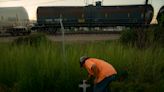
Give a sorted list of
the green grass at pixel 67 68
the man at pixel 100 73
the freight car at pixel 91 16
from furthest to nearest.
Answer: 1. the freight car at pixel 91 16
2. the green grass at pixel 67 68
3. the man at pixel 100 73

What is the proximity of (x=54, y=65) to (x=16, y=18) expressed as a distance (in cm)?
3218

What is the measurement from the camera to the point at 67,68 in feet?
43.3

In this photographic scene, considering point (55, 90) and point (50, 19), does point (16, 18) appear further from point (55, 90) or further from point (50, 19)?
point (55, 90)

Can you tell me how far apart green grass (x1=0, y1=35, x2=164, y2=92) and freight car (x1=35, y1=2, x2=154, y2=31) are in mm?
24922

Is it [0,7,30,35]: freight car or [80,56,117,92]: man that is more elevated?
[80,56,117,92]: man

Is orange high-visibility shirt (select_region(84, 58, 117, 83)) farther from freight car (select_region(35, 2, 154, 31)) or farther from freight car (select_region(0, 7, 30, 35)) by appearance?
freight car (select_region(35, 2, 154, 31))

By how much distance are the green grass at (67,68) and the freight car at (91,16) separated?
24922 mm

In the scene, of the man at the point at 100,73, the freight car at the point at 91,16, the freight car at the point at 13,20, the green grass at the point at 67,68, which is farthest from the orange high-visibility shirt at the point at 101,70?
the freight car at the point at 91,16

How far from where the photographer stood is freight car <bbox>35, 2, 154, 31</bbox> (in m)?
40.2

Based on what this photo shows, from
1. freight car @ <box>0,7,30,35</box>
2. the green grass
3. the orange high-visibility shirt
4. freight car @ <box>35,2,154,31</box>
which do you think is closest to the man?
the orange high-visibility shirt

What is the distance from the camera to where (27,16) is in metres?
47.3

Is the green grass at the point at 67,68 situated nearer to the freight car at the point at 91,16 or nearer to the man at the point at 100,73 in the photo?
the man at the point at 100,73

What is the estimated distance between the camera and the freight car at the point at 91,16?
40.2 m

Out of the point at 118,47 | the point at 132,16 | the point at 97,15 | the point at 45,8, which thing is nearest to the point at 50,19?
the point at 45,8
